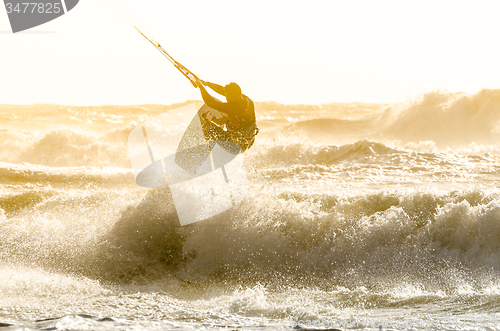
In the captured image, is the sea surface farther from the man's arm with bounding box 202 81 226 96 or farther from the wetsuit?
the man's arm with bounding box 202 81 226 96

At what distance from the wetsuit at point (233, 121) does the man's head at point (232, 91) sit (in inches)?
2.5

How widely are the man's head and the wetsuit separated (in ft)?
0.20

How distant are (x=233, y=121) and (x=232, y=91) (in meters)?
0.52

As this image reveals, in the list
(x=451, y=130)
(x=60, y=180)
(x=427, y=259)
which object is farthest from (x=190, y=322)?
(x=451, y=130)

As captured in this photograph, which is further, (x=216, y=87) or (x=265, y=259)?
(x=265, y=259)

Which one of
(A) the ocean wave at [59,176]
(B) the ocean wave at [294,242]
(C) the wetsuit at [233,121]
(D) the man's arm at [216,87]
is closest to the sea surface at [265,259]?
(B) the ocean wave at [294,242]

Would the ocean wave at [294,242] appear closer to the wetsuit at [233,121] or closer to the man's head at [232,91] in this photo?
the wetsuit at [233,121]

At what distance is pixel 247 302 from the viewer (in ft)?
19.1

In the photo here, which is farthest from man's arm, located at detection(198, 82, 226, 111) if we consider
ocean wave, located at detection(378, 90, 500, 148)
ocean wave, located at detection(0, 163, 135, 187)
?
ocean wave, located at detection(378, 90, 500, 148)

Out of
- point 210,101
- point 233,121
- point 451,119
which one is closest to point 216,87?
point 210,101

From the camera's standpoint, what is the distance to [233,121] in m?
7.26

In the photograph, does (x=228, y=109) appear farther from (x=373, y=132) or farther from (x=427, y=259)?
(x=373, y=132)

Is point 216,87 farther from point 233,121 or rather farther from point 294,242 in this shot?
point 294,242

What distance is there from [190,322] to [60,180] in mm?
10178
